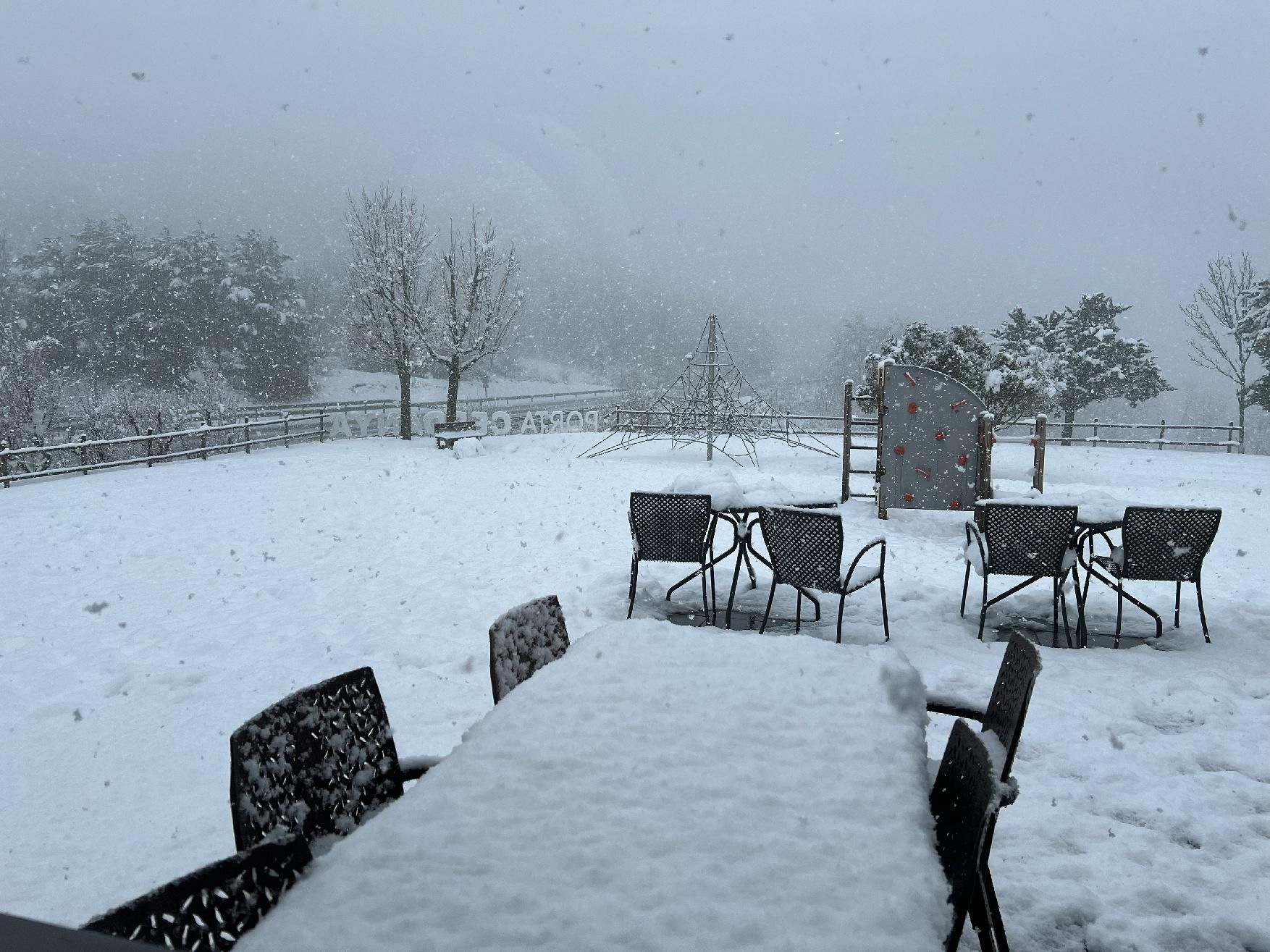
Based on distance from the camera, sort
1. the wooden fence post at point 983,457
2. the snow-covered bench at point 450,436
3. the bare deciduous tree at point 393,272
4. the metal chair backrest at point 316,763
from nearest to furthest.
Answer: the metal chair backrest at point 316,763 < the wooden fence post at point 983,457 < the snow-covered bench at point 450,436 < the bare deciduous tree at point 393,272

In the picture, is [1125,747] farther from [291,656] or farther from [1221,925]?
[291,656]

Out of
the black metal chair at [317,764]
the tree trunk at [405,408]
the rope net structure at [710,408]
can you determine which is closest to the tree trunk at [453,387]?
the tree trunk at [405,408]

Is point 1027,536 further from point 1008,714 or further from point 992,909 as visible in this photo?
point 992,909

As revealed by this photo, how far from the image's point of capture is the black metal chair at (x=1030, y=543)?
17.8 ft

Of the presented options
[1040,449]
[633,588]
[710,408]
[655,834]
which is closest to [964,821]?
[655,834]

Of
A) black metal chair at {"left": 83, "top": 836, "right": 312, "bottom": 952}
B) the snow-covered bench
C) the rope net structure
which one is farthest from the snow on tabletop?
the snow-covered bench

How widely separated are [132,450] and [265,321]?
1684cm

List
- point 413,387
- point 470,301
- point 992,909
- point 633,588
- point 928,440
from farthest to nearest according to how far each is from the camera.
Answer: point 413,387, point 470,301, point 928,440, point 633,588, point 992,909

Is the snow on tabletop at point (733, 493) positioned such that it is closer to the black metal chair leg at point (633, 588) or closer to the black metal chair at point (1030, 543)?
the black metal chair leg at point (633, 588)

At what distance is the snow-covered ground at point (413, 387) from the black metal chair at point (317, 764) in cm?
4376

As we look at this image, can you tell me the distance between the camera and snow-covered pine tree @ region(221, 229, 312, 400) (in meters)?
38.1

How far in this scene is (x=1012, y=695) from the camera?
84.8 inches

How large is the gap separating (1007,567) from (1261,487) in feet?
44.4

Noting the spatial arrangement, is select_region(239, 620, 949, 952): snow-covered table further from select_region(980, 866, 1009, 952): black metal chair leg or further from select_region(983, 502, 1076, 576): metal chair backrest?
select_region(983, 502, 1076, 576): metal chair backrest
